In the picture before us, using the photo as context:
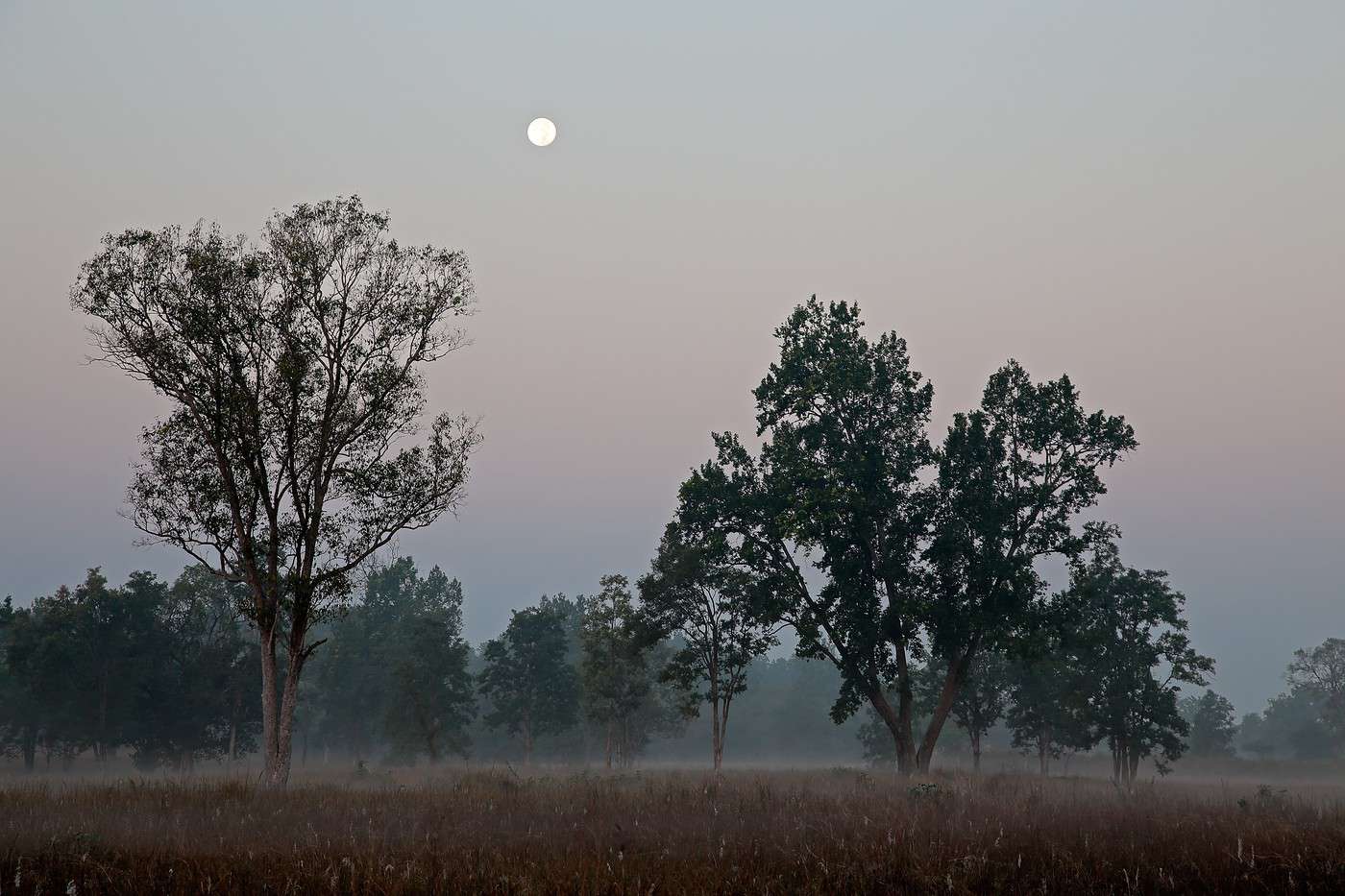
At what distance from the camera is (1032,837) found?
34.3 ft

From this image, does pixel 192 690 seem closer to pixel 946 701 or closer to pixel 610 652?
pixel 610 652

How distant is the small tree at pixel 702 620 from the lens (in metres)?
43.3

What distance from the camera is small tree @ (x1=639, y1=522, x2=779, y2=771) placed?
142 ft

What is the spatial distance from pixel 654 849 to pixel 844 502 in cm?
2507

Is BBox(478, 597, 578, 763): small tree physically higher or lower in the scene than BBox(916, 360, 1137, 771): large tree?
lower

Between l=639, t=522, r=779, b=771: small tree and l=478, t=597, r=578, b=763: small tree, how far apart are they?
96.8 feet

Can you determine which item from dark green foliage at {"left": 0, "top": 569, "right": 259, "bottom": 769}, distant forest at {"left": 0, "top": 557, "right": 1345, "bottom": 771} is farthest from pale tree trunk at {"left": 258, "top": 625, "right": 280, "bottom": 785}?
dark green foliage at {"left": 0, "top": 569, "right": 259, "bottom": 769}

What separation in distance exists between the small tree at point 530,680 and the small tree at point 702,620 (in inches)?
1161

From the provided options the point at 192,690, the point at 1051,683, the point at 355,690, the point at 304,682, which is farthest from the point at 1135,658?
the point at 304,682

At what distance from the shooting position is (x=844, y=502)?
33875mm

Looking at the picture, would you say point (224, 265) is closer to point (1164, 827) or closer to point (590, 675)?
point (1164, 827)

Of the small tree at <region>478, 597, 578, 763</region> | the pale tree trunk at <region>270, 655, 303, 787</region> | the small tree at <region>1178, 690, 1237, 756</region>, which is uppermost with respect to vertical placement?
the pale tree trunk at <region>270, 655, 303, 787</region>

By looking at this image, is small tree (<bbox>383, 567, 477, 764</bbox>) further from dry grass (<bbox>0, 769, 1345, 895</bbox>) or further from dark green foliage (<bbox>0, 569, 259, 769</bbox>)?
dry grass (<bbox>0, 769, 1345, 895</bbox>)

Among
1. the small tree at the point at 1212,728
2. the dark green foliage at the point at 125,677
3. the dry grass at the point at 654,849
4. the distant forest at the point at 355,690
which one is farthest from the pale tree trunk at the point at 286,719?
the small tree at the point at 1212,728
